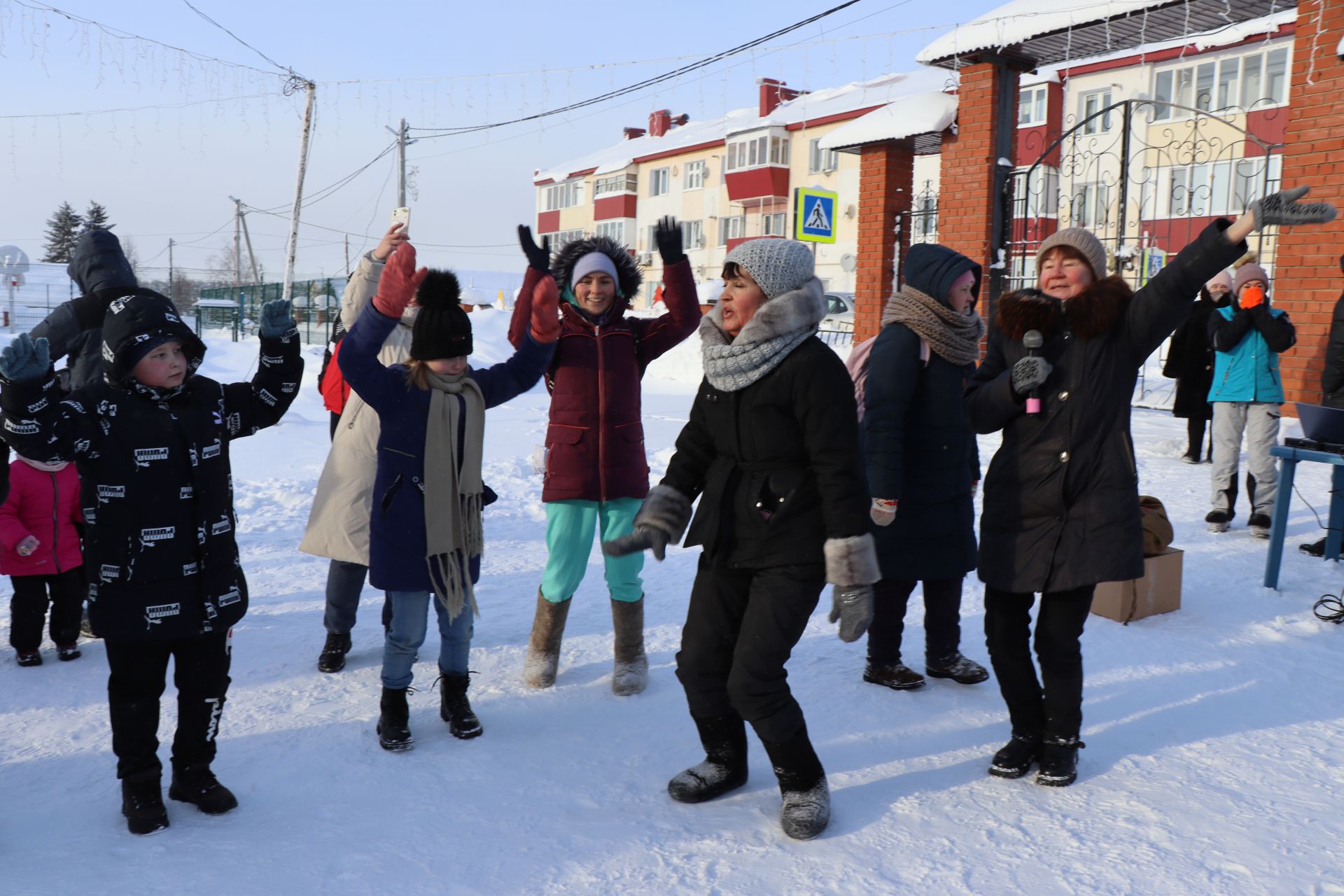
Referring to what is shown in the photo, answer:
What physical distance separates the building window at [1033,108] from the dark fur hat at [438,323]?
29576 mm

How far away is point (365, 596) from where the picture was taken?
5.38m

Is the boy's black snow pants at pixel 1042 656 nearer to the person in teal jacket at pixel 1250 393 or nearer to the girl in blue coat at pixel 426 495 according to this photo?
the girl in blue coat at pixel 426 495

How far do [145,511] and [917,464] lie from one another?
2728 millimetres

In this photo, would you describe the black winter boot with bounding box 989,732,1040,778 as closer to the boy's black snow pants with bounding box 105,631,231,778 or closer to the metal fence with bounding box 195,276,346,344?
the boy's black snow pants with bounding box 105,631,231,778

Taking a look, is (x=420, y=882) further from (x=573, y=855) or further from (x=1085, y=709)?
(x=1085, y=709)

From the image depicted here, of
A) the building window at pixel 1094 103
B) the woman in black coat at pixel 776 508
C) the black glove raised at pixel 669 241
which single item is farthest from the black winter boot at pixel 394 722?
the building window at pixel 1094 103

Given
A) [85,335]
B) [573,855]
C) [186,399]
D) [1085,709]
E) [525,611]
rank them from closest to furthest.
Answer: [573,855]
[186,399]
[1085,709]
[85,335]
[525,611]

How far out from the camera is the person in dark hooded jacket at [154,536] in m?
2.84

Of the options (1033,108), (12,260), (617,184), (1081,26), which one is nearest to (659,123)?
(617,184)

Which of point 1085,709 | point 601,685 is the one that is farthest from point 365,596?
point 1085,709

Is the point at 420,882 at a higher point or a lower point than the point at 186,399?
lower

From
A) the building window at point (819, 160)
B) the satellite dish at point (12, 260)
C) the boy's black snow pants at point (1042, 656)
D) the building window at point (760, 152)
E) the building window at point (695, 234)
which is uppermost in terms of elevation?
the building window at point (760, 152)

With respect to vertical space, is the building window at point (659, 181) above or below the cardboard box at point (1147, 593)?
above

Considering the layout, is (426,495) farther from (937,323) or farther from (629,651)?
(937,323)
